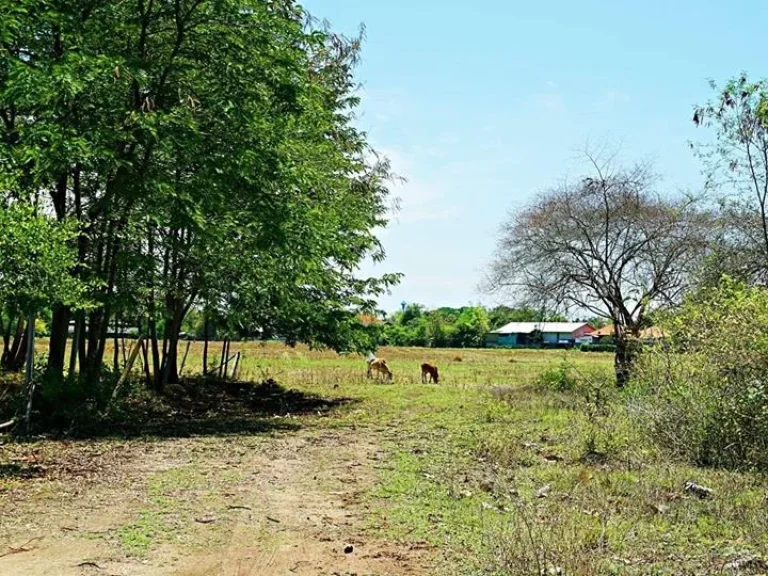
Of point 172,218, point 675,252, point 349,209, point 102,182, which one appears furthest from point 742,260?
point 102,182

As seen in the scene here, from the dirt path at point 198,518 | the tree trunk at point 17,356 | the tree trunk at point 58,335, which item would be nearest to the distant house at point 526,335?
the tree trunk at point 17,356

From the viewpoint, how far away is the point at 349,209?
653 inches

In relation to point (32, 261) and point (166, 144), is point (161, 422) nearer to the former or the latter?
point (166, 144)

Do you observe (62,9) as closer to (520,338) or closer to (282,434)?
(282,434)

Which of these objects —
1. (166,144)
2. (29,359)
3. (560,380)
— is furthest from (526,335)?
(29,359)

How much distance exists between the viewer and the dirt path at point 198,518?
5.34 meters

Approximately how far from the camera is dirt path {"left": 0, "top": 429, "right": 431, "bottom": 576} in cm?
534

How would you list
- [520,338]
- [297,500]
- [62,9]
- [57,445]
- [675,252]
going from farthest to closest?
[520,338]
[675,252]
[62,9]
[57,445]
[297,500]

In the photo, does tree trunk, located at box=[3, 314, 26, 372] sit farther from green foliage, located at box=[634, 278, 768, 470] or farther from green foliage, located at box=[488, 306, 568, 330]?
green foliage, located at box=[634, 278, 768, 470]

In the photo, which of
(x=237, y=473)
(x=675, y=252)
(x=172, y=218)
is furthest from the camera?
(x=675, y=252)

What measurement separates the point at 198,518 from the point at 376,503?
5.51 feet

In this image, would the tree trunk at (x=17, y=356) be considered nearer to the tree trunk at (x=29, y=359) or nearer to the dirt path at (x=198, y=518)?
the tree trunk at (x=29, y=359)

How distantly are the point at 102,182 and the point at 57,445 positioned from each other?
16.9 feet

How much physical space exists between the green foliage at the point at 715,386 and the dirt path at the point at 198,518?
388cm
